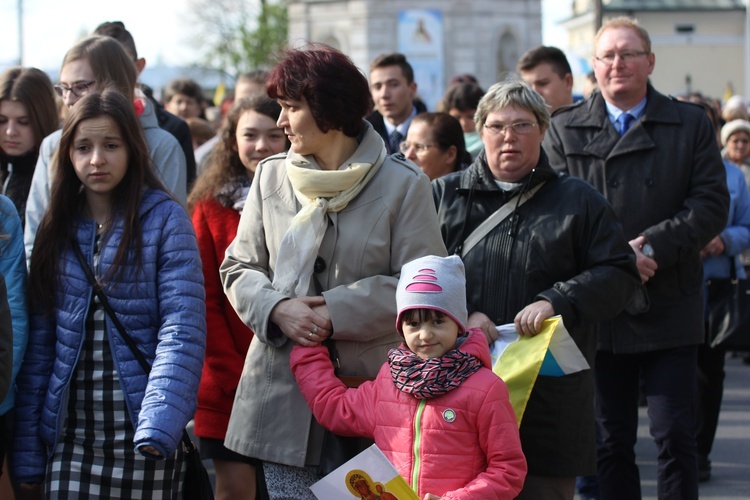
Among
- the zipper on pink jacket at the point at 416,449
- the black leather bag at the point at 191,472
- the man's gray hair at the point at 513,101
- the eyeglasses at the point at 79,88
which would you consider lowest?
the black leather bag at the point at 191,472

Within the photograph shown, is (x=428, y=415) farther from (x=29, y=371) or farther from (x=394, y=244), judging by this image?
(x=29, y=371)

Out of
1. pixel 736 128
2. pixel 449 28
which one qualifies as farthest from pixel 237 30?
pixel 736 128

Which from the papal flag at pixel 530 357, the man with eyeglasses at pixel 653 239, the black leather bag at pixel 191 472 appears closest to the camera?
the black leather bag at pixel 191 472

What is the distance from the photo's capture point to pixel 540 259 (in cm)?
476

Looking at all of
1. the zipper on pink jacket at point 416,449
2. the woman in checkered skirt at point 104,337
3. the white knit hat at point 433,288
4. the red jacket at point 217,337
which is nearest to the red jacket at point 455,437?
the zipper on pink jacket at point 416,449

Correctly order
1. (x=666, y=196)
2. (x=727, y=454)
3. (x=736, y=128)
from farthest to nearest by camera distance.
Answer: (x=736, y=128), (x=727, y=454), (x=666, y=196)

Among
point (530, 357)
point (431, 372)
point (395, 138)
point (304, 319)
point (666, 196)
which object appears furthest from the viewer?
point (395, 138)

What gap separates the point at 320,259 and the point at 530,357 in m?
0.91

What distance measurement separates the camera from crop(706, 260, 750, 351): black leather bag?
7.55 meters

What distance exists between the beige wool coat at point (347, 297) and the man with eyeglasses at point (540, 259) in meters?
0.60

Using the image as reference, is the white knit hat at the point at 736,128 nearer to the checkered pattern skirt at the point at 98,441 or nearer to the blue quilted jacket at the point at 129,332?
the blue quilted jacket at the point at 129,332

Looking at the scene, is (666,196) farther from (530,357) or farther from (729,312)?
(729,312)

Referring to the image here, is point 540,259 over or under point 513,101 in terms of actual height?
under

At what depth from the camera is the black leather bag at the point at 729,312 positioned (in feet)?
24.8
